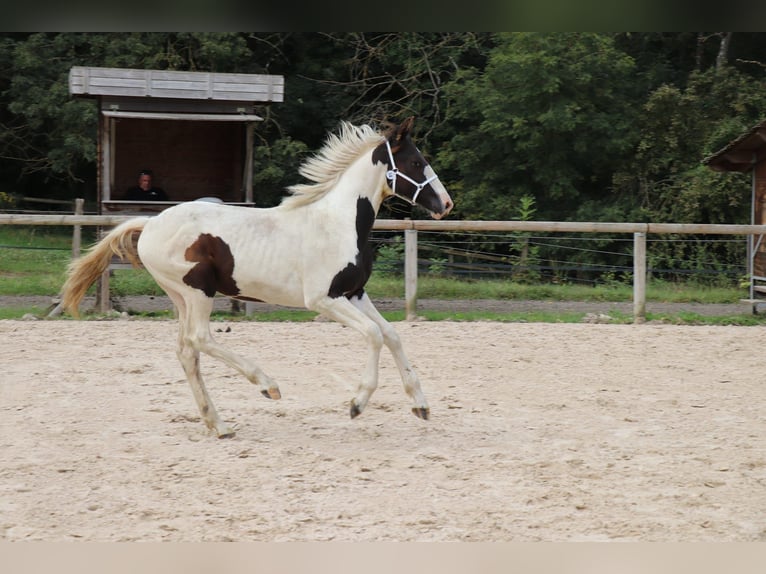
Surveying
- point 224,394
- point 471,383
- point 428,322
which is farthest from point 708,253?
point 224,394

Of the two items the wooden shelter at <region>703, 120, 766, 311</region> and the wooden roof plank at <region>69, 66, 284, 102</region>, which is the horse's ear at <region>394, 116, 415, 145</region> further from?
the wooden shelter at <region>703, 120, 766, 311</region>

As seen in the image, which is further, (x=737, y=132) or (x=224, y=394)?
(x=737, y=132)

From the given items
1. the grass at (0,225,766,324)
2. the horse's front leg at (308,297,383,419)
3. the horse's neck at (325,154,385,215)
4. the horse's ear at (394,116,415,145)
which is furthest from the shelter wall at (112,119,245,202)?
the horse's front leg at (308,297,383,419)

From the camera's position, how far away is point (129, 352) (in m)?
8.05

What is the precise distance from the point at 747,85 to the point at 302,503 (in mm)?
17012

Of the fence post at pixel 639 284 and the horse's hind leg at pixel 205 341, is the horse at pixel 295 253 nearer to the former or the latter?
the horse's hind leg at pixel 205 341

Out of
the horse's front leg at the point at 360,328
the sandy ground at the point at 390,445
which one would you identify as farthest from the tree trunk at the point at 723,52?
the horse's front leg at the point at 360,328

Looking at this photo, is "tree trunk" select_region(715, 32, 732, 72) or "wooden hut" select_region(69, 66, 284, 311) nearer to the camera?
"wooden hut" select_region(69, 66, 284, 311)

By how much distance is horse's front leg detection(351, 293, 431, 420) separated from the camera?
554 centimetres

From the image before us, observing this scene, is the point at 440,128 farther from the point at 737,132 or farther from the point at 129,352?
the point at 129,352

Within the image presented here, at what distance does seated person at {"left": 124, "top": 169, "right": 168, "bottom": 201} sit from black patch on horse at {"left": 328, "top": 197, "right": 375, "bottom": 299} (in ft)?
24.8

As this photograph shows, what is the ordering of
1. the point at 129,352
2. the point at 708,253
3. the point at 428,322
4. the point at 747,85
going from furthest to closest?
the point at 747,85
the point at 708,253
the point at 428,322
the point at 129,352

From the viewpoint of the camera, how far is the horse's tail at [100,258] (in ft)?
18.8

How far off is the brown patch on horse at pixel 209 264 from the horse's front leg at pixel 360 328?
0.53 meters
